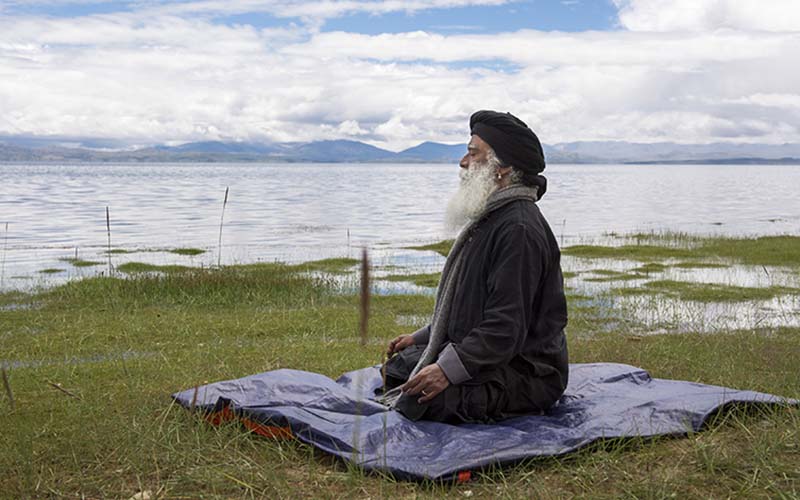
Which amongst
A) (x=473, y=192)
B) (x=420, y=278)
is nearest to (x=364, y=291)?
(x=473, y=192)

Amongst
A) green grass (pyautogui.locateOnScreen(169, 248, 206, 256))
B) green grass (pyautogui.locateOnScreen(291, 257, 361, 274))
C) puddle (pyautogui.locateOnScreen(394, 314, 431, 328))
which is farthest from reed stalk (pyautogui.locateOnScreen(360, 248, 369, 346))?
green grass (pyautogui.locateOnScreen(169, 248, 206, 256))

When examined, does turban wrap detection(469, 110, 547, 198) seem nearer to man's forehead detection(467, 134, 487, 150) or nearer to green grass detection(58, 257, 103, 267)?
man's forehead detection(467, 134, 487, 150)

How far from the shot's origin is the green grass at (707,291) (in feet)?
41.9

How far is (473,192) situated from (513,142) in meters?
0.37

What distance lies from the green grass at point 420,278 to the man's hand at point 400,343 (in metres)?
8.83

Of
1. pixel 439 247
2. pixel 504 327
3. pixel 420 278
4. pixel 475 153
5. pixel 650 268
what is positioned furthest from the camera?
pixel 439 247

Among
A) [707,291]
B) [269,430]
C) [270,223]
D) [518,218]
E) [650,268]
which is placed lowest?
[270,223]

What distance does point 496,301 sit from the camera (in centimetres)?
463

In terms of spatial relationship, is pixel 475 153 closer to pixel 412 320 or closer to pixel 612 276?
pixel 412 320

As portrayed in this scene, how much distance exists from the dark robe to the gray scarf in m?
0.04

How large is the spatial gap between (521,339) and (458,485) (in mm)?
958

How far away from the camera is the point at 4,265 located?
19.0 metres

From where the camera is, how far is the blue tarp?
14.1ft

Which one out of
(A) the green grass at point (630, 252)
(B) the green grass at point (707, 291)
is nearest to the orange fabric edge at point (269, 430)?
(B) the green grass at point (707, 291)
